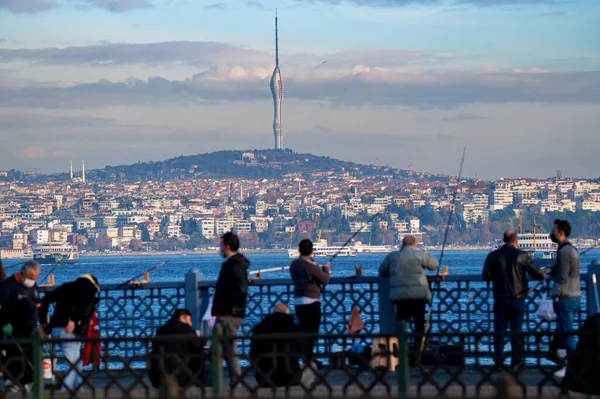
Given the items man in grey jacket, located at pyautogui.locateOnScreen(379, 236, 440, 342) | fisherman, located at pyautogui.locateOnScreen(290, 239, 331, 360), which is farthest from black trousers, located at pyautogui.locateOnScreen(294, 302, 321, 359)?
man in grey jacket, located at pyautogui.locateOnScreen(379, 236, 440, 342)

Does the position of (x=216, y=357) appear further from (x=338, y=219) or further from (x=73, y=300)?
(x=338, y=219)

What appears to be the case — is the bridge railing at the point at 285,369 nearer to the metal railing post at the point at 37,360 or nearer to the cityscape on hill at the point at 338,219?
the metal railing post at the point at 37,360

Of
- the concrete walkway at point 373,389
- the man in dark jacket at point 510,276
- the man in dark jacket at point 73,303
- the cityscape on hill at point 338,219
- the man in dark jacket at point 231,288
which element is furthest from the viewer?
the cityscape on hill at point 338,219

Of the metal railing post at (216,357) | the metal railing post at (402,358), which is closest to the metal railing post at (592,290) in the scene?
the metal railing post at (402,358)

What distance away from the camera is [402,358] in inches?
311

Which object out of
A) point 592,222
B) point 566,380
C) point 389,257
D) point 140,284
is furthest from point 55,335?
point 592,222

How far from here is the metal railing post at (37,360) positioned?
8086 mm

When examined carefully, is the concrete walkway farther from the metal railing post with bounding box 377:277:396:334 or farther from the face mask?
the face mask

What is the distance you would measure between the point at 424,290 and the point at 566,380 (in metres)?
2.70

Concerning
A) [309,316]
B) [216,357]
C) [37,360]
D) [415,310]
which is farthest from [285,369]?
[415,310]

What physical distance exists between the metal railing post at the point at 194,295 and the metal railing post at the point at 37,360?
150 inches

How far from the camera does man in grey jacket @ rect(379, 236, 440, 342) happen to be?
36.2 ft

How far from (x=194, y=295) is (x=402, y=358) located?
4.56m

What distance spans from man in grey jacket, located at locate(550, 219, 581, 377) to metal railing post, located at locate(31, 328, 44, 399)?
14.8 feet
